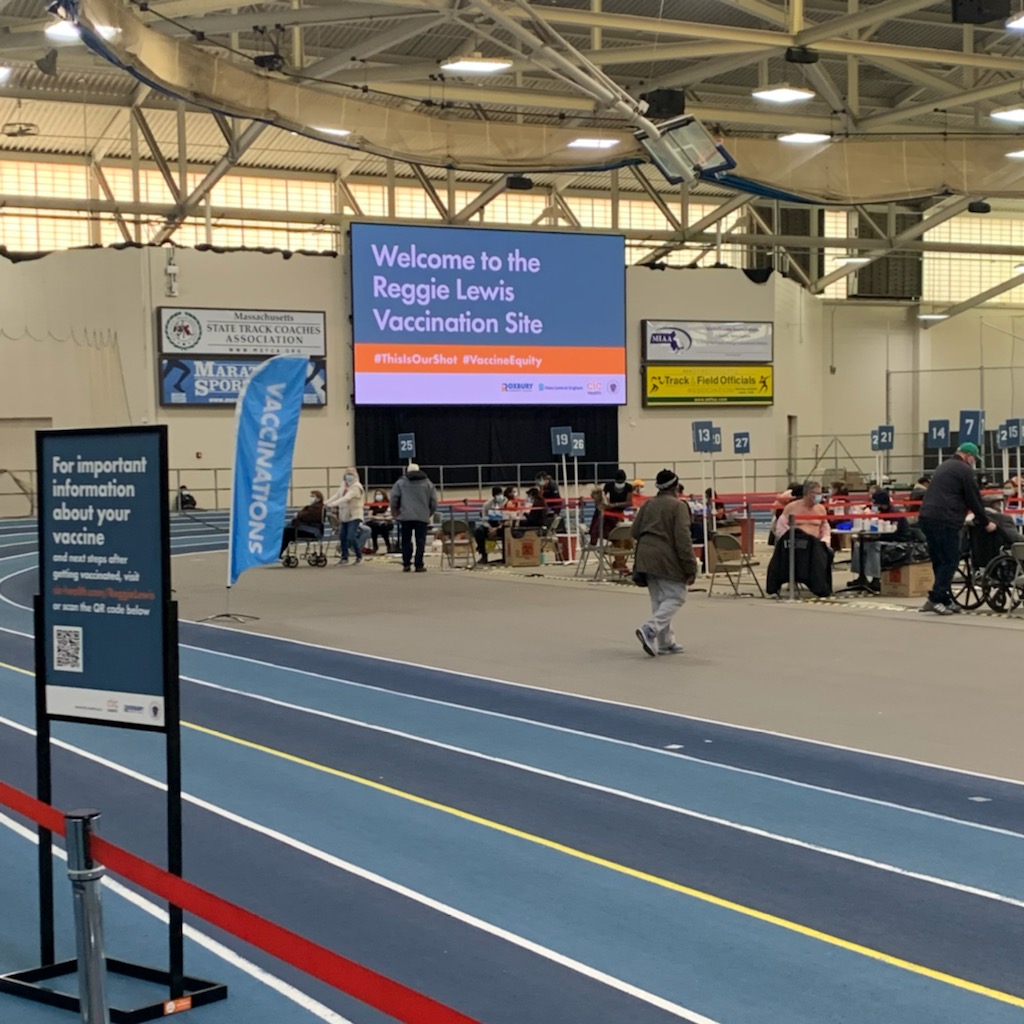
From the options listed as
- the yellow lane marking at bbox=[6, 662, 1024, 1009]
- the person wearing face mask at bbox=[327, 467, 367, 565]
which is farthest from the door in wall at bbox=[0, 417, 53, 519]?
the yellow lane marking at bbox=[6, 662, 1024, 1009]

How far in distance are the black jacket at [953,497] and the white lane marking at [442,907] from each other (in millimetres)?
9355

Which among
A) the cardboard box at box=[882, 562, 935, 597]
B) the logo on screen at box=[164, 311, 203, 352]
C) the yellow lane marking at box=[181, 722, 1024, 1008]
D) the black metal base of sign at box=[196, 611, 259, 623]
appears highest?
the logo on screen at box=[164, 311, 203, 352]

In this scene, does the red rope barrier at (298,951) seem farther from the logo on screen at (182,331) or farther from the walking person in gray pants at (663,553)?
the logo on screen at (182,331)

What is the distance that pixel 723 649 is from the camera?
41.9 feet

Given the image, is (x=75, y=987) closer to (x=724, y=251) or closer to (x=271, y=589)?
(x=271, y=589)

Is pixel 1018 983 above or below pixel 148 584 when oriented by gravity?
below

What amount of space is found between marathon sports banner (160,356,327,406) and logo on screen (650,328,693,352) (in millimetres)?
9622

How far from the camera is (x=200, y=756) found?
8383 millimetres

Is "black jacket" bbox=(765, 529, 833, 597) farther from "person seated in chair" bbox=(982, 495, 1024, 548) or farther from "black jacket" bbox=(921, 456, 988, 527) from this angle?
"black jacket" bbox=(921, 456, 988, 527)

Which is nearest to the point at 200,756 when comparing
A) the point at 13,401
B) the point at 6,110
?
the point at 13,401

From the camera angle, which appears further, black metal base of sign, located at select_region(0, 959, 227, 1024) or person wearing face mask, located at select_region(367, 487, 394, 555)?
person wearing face mask, located at select_region(367, 487, 394, 555)

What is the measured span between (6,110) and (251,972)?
32.1 metres

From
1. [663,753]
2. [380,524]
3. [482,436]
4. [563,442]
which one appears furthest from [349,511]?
[663,753]

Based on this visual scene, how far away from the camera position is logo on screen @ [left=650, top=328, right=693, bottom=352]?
37.9 meters
